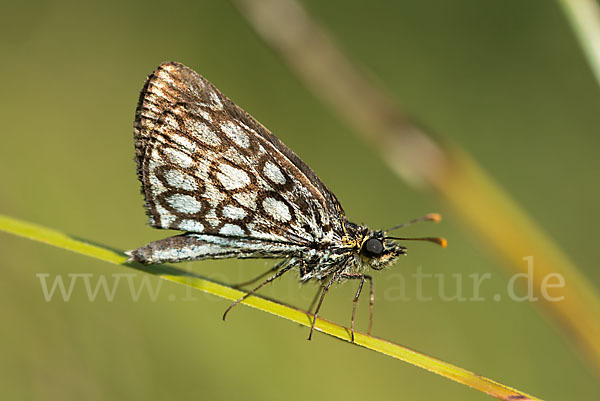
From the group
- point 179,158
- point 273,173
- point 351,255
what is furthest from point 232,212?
point 351,255

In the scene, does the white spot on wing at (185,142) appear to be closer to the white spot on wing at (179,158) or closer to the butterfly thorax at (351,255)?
the white spot on wing at (179,158)

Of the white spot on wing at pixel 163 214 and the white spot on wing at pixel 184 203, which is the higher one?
the white spot on wing at pixel 184 203

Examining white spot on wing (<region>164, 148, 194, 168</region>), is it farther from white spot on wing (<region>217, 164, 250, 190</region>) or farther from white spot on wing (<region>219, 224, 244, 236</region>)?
white spot on wing (<region>219, 224, 244, 236</region>)

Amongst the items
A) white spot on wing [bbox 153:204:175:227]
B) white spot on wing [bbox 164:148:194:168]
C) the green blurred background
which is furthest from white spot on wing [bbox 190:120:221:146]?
the green blurred background

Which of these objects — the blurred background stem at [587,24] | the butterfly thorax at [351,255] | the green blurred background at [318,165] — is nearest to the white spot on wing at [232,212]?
the butterfly thorax at [351,255]

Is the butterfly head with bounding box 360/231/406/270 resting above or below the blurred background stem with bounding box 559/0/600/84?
below

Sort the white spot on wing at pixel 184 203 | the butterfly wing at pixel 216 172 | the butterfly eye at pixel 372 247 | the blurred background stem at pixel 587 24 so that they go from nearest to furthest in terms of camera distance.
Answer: the blurred background stem at pixel 587 24 → the butterfly wing at pixel 216 172 → the white spot on wing at pixel 184 203 → the butterfly eye at pixel 372 247

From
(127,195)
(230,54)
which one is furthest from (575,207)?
(127,195)

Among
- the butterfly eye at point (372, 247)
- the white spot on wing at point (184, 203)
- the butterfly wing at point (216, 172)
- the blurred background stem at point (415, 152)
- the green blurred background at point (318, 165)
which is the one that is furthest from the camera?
the green blurred background at point (318, 165)
